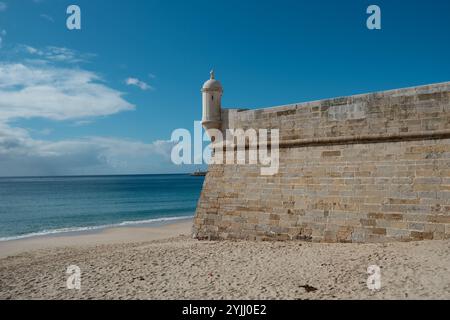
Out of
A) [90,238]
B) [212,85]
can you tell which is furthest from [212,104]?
[90,238]

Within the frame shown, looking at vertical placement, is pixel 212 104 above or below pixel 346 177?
above

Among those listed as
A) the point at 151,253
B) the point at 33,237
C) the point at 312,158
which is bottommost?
the point at 33,237

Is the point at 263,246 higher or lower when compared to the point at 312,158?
lower

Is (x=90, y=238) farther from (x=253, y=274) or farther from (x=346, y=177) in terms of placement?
(x=346, y=177)

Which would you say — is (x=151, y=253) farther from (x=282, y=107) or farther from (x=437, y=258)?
(x=437, y=258)

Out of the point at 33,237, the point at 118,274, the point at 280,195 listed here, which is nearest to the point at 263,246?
the point at 280,195

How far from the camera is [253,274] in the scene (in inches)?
234

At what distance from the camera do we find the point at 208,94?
994cm

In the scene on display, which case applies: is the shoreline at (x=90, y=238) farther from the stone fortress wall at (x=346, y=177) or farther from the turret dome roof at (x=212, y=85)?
the turret dome roof at (x=212, y=85)

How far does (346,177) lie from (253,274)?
10.9ft

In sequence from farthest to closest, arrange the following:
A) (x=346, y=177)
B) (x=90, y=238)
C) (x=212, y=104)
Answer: (x=90, y=238), (x=212, y=104), (x=346, y=177)

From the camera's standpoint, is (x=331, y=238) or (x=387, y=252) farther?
(x=331, y=238)

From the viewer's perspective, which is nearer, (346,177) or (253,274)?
(253,274)
